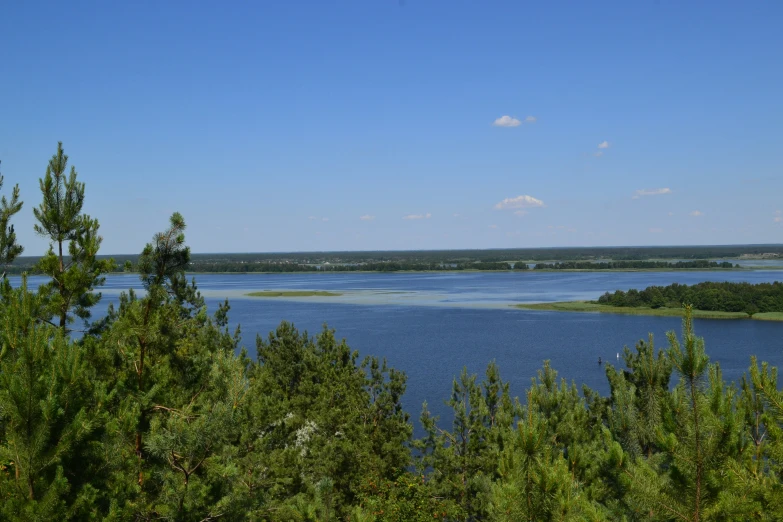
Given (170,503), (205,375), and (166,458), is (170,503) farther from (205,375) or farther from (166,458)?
(205,375)

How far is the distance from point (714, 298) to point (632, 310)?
354 inches

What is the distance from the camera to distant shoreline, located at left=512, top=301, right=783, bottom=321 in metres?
65.8

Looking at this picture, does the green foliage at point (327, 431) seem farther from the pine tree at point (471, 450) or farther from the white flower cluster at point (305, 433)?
the pine tree at point (471, 450)

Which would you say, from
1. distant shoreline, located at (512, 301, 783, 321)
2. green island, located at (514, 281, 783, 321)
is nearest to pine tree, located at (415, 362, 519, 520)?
distant shoreline, located at (512, 301, 783, 321)

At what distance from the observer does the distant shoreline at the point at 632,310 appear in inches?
2591

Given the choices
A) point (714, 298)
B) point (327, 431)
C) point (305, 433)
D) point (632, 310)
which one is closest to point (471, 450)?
point (327, 431)

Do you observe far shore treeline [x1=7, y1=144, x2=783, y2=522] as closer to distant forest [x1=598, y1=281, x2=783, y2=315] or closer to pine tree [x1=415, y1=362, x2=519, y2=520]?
pine tree [x1=415, y1=362, x2=519, y2=520]

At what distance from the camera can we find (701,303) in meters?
71.0

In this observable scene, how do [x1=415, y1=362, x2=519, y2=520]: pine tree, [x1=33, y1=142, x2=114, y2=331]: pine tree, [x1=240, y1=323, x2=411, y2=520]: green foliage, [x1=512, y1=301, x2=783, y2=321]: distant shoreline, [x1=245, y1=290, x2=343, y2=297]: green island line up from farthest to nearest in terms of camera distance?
[x1=245, y1=290, x2=343, y2=297]: green island, [x1=512, y1=301, x2=783, y2=321]: distant shoreline, [x1=415, y1=362, x2=519, y2=520]: pine tree, [x1=240, y1=323, x2=411, y2=520]: green foliage, [x1=33, y1=142, x2=114, y2=331]: pine tree

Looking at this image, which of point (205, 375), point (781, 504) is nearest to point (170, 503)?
point (205, 375)

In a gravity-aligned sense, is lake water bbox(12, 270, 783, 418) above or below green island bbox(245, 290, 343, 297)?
below

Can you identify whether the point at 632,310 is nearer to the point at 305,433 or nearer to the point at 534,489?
the point at 305,433

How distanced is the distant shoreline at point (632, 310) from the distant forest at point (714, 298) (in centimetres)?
140

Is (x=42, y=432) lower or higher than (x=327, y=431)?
higher
